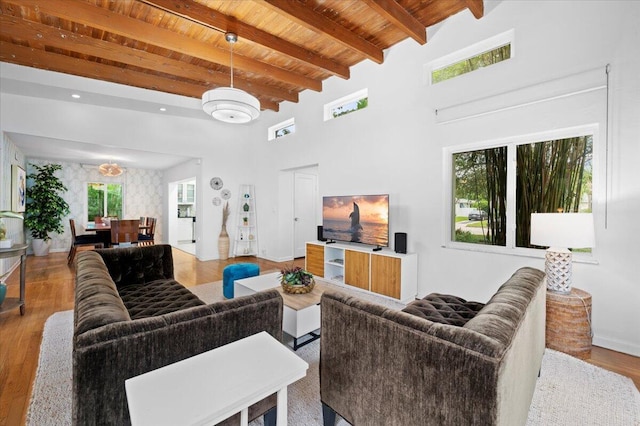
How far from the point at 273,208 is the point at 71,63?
4053 millimetres

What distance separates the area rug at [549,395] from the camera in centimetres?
163

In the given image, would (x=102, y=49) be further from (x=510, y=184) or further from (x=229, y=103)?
(x=510, y=184)

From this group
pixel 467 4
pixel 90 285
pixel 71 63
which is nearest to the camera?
pixel 90 285

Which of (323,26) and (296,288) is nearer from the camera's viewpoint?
(296,288)

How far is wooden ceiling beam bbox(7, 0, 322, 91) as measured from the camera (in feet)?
9.11

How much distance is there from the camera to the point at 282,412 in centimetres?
→ 104

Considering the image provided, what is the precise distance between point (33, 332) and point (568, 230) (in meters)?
4.94

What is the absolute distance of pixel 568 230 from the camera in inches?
87.1

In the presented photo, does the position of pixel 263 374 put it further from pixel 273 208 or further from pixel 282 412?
pixel 273 208

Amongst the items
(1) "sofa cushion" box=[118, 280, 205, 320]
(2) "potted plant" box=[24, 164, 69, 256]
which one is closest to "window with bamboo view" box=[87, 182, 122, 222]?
(2) "potted plant" box=[24, 164, 69, 256]

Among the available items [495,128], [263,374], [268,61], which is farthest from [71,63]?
[495,128]

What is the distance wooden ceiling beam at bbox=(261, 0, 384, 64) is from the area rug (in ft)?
11.3

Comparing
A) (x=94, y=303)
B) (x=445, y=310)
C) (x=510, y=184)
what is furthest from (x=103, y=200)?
(x=510, y=184)

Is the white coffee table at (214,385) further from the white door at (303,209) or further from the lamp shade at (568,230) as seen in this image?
the white door at (303,209)
